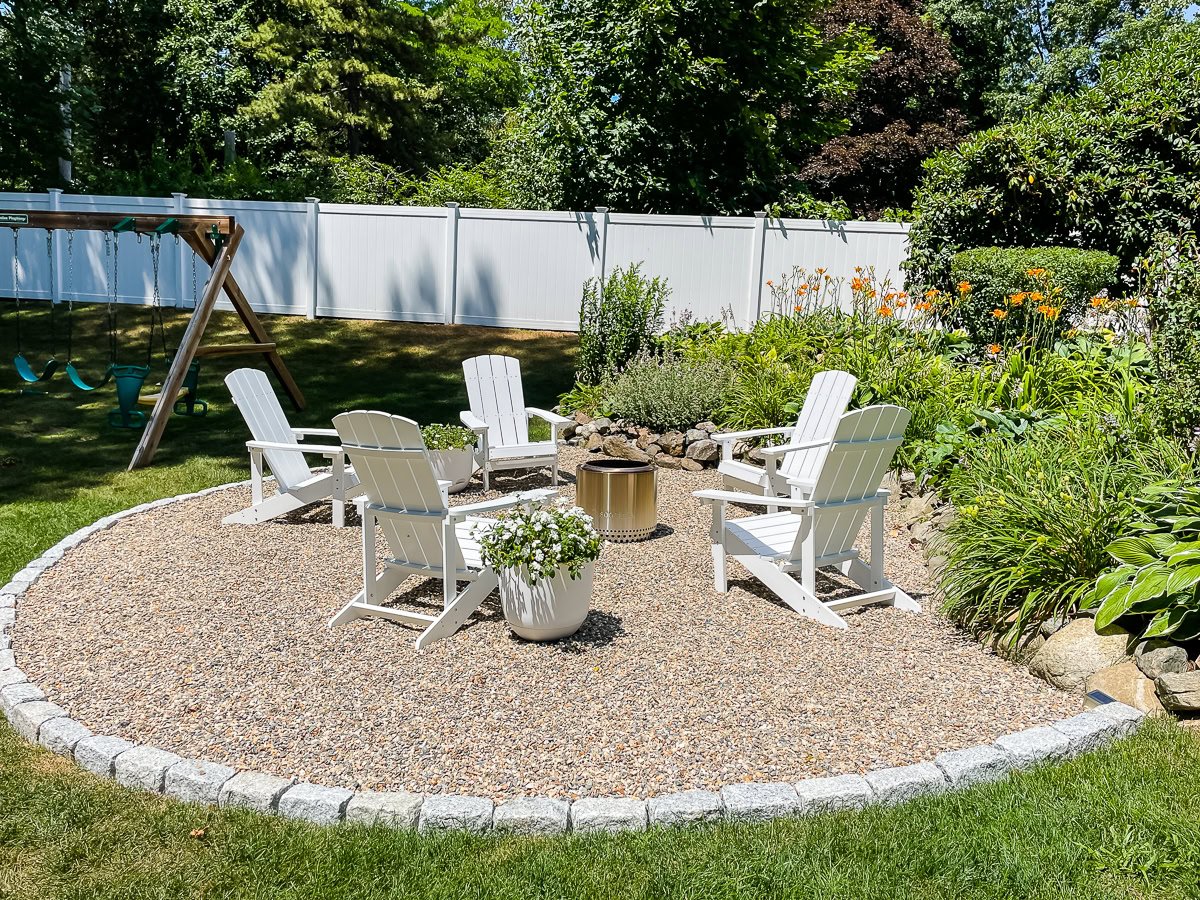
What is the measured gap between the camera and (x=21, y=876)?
2.78 meters

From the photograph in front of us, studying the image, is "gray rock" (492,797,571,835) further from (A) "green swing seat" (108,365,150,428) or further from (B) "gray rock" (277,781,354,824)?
(A) "green swing seat" (108,365,150,428)

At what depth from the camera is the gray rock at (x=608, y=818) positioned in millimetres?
3021

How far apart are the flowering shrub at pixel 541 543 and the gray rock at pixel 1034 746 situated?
181cm

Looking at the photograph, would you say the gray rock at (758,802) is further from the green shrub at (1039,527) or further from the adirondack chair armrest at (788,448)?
the adirondack chair armrest at (788,448)

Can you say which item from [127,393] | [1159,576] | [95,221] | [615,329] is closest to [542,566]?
[1159,576]

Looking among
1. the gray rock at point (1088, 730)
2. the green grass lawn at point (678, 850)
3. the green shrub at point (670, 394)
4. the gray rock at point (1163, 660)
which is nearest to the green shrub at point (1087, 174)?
the green shrub at point (670, 394)

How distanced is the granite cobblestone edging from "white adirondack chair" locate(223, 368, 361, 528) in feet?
9.41

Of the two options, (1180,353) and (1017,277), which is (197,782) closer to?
(1180,353)

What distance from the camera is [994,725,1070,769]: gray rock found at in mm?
3379

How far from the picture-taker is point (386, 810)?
306 centimetres

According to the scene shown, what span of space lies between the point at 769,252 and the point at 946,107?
10.5m

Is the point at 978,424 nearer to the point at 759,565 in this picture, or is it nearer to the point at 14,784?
the point at 759,565

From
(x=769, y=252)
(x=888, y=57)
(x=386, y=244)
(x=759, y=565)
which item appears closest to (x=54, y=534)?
(x=759, y=565)

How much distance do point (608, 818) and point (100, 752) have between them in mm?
1782
